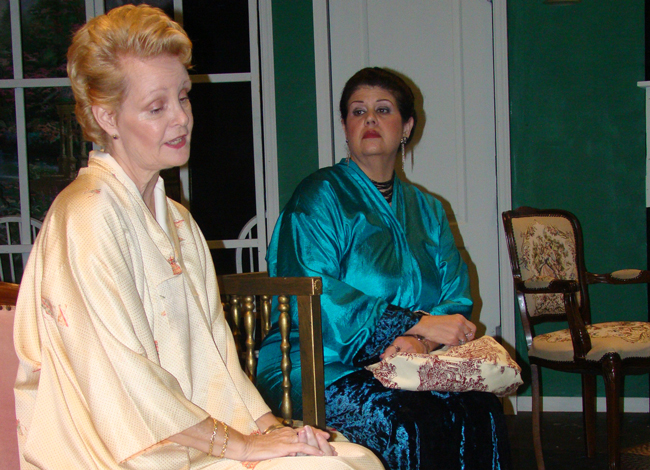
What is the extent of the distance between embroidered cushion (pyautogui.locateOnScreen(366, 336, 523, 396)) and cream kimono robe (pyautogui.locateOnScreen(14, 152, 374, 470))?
1.26 ft

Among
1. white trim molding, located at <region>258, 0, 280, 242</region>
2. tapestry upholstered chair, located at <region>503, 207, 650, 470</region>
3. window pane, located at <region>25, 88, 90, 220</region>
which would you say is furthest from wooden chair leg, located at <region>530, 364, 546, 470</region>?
window pane, located at <region>25, 88, 90, 220</region>

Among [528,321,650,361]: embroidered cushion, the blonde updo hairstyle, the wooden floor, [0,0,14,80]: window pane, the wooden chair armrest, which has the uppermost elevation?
[0,0,14,80]: window pane

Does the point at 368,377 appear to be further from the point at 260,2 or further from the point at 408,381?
the point at 260,2

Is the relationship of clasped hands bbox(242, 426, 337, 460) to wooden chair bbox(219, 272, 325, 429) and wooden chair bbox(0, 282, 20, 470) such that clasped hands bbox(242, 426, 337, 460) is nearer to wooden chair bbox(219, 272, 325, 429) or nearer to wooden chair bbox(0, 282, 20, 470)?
wooden chair bbox(219, 272, 325, 429)

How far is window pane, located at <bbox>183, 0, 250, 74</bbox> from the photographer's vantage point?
3.41 metres

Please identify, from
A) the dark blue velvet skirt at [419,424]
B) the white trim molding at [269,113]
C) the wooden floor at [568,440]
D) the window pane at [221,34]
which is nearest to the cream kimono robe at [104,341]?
the dark blue velvet skirt at [419,424]

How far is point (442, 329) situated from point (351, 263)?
12.2 inches

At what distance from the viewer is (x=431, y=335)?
1.73 m

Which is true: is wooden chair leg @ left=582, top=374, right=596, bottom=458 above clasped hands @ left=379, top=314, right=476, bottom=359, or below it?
below

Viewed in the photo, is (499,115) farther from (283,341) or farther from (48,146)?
(48,146)

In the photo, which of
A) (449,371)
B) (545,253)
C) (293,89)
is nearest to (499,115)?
(545,253)

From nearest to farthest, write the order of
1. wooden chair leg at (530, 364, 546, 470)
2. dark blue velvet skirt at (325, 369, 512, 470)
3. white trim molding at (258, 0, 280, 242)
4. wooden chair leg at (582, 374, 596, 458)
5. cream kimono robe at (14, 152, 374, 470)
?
cream kimono robe at (14, 152, 374, 470) < dark blue velvet skirt at (325, 369, 512, 470) < wooden chair leg at (530, 364, 546, 470) < wooden chair leg at (582, 374, 596, 458) < white trim molding at (258, 0, 280, 242)

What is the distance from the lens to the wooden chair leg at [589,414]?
108 inches

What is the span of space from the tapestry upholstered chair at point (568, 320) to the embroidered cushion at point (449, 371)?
3.33 feet
